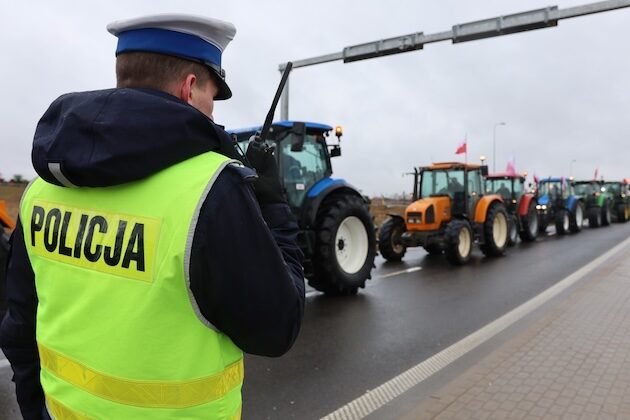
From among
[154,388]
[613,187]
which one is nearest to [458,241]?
[154,388]

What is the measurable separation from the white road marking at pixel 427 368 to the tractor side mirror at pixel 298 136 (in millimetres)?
3124

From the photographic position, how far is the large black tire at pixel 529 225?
1566 centimetres

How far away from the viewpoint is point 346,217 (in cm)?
758

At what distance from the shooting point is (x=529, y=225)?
15.9m

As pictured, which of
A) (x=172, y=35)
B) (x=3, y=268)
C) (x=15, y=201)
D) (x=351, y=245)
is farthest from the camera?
(x=15, y=201)

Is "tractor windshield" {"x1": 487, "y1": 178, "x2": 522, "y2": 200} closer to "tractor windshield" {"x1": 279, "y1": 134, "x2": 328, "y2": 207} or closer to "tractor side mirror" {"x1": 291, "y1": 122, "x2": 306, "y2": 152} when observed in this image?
"tractor windshield" {"x1": 279, "y1": 134, "x2": 328, "y2": 207}

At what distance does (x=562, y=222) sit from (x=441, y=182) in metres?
9.21

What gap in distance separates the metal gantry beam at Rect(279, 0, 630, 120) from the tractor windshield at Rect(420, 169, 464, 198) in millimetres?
3119

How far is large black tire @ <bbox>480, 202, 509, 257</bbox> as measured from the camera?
11742 millimetres

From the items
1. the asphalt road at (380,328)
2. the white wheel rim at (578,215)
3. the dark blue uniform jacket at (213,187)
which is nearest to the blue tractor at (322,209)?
the asphalt road at (380,328)

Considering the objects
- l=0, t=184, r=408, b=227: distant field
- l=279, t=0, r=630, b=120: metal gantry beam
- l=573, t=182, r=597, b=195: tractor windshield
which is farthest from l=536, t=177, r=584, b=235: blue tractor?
l=279, t=0, r=630, b=120: metal gantry beam

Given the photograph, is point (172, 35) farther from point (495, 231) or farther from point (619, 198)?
point (619, 198)

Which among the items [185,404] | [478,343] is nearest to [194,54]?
[185,404]

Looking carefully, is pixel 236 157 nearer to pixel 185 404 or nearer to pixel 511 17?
pixel 185 404
